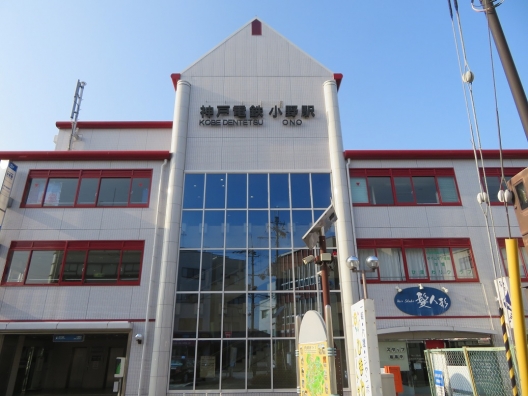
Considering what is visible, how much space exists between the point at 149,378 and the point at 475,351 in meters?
11.3

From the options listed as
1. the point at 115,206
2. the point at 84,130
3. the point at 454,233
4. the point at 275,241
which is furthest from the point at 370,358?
the point at 84,130

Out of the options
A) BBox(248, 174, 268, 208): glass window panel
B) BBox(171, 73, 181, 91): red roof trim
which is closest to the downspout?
BBox(248, 174, 268, 208): glass window panel

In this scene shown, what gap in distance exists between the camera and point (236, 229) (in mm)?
16781

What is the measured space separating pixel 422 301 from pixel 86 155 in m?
16.4

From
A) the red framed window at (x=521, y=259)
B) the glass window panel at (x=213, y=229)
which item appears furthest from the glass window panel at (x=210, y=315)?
the red framed window at (x=521, y=259)

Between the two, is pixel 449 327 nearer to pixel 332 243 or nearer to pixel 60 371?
pixel 332 243

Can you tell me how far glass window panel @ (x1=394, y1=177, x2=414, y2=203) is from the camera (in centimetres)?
1755

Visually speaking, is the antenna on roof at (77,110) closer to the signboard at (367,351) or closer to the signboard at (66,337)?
the signboard at (66,337)

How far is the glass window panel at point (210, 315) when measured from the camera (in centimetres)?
1509

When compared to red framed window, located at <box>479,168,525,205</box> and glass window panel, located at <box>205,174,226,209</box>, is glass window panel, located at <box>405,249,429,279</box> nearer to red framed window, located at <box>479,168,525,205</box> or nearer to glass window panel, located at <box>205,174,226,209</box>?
red framed window, located at <box>479,168,525,205</box>

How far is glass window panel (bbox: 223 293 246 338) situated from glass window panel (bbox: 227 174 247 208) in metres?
4.09

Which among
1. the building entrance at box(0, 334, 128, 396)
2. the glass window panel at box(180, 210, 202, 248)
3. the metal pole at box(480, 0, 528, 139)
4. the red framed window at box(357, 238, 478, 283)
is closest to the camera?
the metal pole at box(480, 0, 528, 139)

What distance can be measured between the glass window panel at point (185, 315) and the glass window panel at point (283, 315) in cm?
323

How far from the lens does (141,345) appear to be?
582 inches
